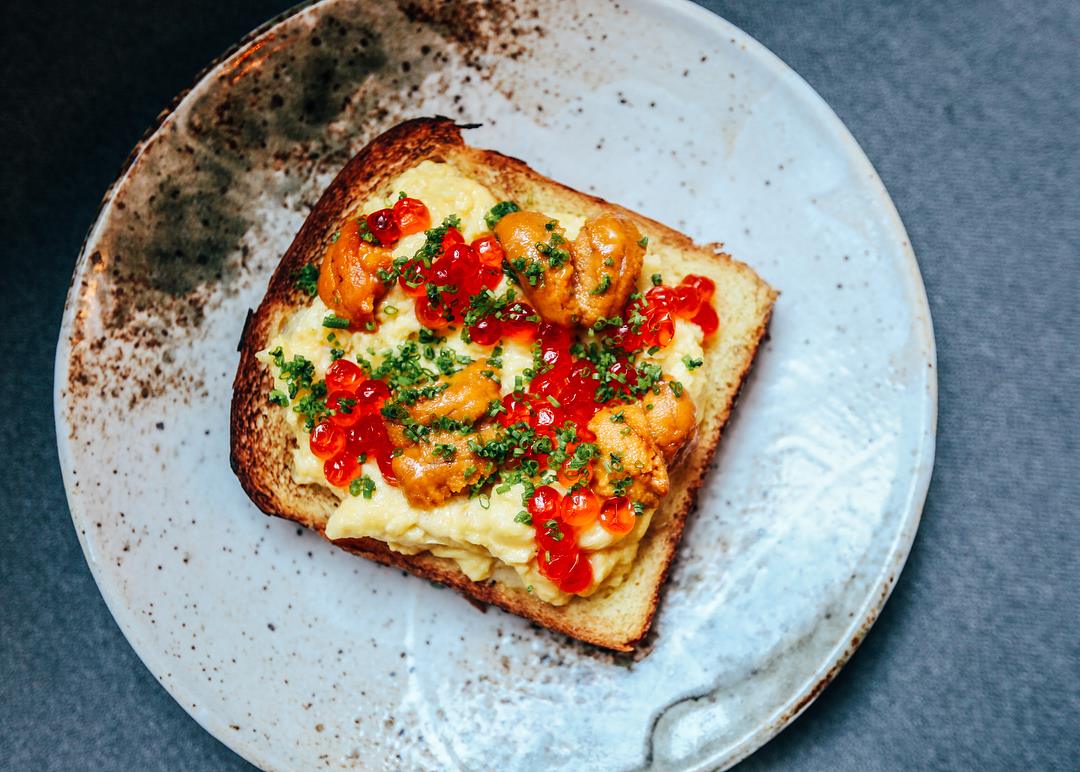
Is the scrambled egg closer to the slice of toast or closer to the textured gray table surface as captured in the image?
the slice of toast

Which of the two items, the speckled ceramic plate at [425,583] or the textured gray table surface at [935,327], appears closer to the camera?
the speckled ceramic plate at [425,583]

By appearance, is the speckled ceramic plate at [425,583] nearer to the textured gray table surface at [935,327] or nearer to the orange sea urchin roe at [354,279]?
the textured gray table surface at [935,327]

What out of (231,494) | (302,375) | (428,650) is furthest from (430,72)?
(428,650)

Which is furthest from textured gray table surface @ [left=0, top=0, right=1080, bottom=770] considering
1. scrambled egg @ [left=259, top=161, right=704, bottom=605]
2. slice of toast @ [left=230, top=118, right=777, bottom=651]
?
scrambled egg @ [left=259, top=161, right=704, bottom=605]

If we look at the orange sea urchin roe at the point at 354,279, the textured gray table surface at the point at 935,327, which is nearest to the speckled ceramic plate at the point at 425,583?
the textured gray table surface at the point at 935,327

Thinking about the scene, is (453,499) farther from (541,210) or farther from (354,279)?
(541,210)

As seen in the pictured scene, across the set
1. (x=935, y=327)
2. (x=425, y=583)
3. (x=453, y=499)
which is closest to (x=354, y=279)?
(x=453, y=499)
